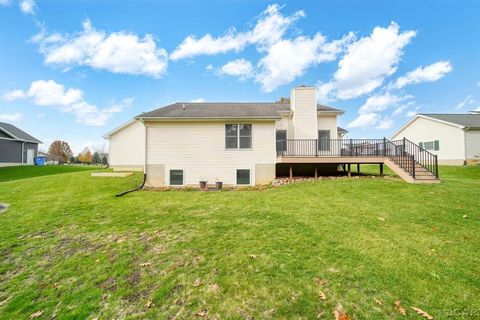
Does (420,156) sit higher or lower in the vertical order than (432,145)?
lower

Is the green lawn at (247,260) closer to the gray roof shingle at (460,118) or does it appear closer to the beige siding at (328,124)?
the beige siding at (328,124)

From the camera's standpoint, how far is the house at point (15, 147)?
25453 mm

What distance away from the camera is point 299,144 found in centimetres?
1374

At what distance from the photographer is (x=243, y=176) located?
41.7 ft

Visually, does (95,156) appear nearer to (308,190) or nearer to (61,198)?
(61,198)

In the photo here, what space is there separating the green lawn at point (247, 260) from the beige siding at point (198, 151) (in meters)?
4.82

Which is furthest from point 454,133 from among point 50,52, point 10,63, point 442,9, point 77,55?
point 10,63

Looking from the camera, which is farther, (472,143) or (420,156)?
(472,143)

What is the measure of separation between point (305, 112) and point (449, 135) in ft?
54.8

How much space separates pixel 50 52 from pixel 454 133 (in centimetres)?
3438

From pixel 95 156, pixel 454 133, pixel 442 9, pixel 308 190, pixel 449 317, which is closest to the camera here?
pixel 449 317

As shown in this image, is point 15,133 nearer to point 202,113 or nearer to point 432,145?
point 202,113

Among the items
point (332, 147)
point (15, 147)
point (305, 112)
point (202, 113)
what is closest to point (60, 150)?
point (15, 147)

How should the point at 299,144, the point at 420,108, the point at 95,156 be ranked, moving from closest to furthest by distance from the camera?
the point at 299,144 → the point at 420,108 → the point at 95,156
